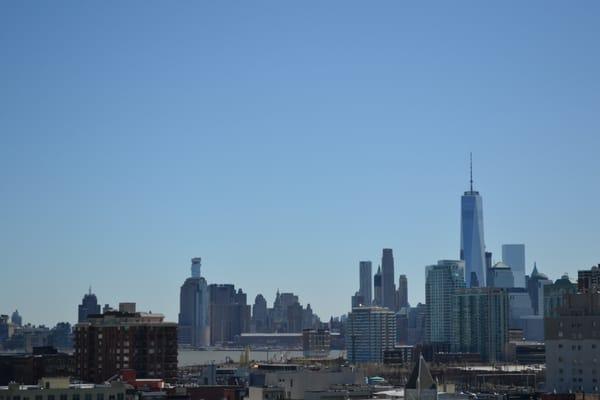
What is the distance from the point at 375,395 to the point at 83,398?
120 ft

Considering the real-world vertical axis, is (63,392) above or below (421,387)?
below

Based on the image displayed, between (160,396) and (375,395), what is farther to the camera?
(160,396)

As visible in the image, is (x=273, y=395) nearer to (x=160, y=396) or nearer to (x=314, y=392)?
(x=314, y=392)

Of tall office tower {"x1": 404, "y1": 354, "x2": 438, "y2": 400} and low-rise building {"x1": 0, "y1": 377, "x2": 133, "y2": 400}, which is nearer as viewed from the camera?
tall office tower {"x1": 404, "y1": 354, "x2": 438, "y2": 400}

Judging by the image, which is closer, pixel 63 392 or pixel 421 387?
pixel 421 387

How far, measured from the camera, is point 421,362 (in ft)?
475

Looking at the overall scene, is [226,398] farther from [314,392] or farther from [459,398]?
[459,398]

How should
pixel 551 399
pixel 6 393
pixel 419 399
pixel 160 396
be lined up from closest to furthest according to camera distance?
pixel 419 399 → pixel 6 393 → pixel 551 399 → pixel 160 396

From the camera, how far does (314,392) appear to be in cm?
17525

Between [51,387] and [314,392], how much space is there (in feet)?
101

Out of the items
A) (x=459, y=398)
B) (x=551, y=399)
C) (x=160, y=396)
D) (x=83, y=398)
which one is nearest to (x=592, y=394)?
(x=551, y=399)

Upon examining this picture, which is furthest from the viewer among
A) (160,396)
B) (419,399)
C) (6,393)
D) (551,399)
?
(160,396)

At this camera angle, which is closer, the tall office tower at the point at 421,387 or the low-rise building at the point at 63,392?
the tall office tower at the point at 421,387

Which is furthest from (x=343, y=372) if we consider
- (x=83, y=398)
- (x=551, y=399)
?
(x=83, y=398)
